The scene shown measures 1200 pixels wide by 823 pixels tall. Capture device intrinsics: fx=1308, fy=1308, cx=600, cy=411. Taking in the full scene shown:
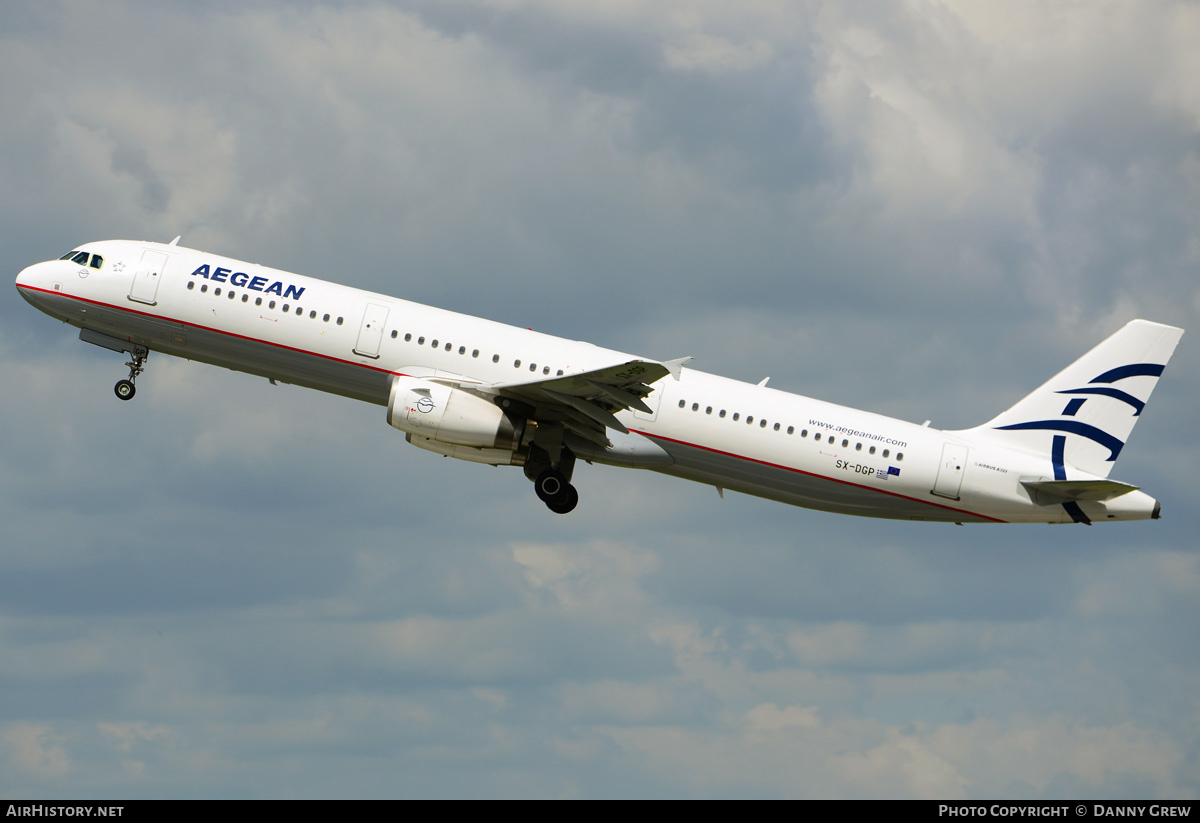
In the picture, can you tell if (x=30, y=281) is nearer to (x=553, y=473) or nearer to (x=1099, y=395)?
(x=553, y=473)

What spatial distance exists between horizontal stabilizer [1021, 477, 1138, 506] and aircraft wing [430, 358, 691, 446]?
13.5 metres

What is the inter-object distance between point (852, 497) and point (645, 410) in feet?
26.5

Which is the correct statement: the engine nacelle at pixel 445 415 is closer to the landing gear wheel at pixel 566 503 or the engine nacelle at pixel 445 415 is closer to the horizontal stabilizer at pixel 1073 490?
the landing gear wheel at pixel 566 503

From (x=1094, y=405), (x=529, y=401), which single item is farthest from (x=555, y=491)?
(x=1094, y=405)

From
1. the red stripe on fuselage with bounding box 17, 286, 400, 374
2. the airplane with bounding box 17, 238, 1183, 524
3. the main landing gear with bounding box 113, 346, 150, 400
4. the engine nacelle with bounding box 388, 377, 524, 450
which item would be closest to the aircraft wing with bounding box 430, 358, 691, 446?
the airplane with bounding box 17, 238, 1183, 524

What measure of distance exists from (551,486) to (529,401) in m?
3.52

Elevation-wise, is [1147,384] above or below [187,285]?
above

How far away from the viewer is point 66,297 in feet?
139

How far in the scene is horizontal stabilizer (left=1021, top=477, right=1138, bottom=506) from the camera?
42219mm

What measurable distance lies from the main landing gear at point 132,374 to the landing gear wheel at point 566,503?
1424cm

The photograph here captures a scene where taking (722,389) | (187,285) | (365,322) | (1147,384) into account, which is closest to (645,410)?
(722,389)

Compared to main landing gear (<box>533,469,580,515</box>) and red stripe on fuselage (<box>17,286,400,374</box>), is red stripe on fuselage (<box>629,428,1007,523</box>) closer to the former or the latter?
main landing gear (<box>533,469,580,515</box>)

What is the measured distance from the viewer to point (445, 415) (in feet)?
131
